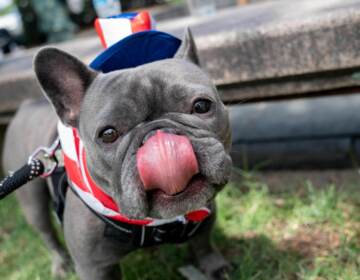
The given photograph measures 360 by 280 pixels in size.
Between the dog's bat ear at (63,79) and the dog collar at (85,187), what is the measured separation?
0.29 feet

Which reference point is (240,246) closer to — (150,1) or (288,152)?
(288,152)

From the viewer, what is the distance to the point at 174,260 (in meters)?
2.47

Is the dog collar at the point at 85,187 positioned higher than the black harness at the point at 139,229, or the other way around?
the dog collar at the point at 85,187

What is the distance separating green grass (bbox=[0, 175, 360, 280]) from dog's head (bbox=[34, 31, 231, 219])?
31.6 inches

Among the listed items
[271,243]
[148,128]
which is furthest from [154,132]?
[271,243]

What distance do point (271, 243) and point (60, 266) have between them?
45.1 inches

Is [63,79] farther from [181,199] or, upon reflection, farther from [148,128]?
[181,199]

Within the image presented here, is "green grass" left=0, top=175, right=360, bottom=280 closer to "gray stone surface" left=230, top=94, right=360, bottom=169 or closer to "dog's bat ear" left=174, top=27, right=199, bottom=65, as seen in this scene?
"gray stone surface" left=230, top=94, right=360, bottom=169

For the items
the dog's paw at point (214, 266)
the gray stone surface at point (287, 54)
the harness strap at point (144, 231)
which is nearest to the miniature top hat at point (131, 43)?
the harness strap at point (144, 231)

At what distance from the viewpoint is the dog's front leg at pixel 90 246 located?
180 cm

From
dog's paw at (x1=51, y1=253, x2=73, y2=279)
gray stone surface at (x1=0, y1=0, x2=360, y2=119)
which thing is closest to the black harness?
dog's paw at (x1=51, y1=253, x2=73, y2=279)

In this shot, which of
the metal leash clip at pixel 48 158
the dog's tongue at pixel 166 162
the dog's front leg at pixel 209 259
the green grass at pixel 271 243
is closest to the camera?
the dog's tongue at pixel 166 162

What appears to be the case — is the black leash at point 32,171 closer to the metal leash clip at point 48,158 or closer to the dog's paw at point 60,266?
the metal leash clip at point 48,158

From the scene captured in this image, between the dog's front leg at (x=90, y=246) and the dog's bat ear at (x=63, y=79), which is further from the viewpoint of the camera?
the dog's front leg at (x=90, y=246)
